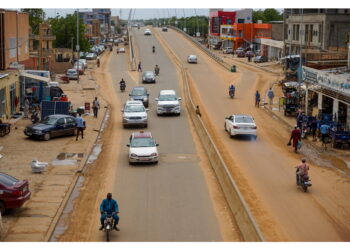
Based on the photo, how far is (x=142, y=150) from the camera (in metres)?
28.4

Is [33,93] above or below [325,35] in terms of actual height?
below

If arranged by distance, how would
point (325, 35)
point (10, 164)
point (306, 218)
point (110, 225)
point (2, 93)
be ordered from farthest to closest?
point (325, 35) < point (2, 93) < point (10, 164) < point (306, 218) < point (110, 225)

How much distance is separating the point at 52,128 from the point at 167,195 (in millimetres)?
12778

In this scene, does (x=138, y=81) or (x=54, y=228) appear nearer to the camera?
(x=54, y=228)

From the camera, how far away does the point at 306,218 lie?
2011 cm

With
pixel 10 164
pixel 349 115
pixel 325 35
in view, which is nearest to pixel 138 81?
pixel 325 35

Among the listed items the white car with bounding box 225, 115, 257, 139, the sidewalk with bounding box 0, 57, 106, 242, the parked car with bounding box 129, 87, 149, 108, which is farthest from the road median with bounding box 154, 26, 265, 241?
the sidewalk with bounding box 0, 57, 106, 242

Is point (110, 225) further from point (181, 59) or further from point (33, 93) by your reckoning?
point (181, 59)

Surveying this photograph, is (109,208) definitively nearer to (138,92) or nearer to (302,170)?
(302,170)

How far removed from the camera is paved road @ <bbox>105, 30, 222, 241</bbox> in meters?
18.7

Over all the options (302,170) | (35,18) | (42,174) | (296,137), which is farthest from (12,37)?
(35,18)

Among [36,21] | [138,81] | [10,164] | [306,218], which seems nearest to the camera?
[306,218]

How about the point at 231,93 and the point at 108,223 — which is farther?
the point at 231,93

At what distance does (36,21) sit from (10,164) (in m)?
96.3
